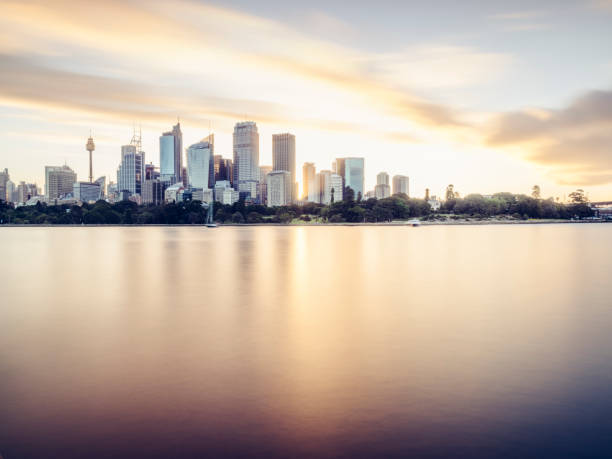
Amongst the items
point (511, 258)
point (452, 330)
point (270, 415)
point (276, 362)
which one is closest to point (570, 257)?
point (511, 258)

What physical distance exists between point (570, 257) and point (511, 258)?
7.71m

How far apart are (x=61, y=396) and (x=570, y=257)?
60858 millimetres

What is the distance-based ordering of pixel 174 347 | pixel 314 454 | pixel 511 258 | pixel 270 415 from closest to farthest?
1. pixel 314 454
2. pixel 270 415
3. pixel 174 347
4. pixel 511 258

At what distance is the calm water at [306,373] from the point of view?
401 inches

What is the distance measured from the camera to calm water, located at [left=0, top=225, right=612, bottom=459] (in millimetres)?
10188

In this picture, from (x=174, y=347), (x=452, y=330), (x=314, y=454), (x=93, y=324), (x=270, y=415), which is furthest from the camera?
(x=93, y=324)

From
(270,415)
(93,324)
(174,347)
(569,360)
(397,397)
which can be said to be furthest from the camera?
(93,324)

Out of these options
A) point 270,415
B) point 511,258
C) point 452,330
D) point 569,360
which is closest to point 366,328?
point 452,330

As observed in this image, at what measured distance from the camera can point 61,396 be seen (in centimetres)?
1269

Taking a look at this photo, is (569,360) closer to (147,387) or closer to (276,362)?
(276,362)

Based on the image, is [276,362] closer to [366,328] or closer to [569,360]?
[366,328]

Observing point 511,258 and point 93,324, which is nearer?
point 93,324

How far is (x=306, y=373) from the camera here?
14867 mm

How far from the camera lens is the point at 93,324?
2252 centimetres
